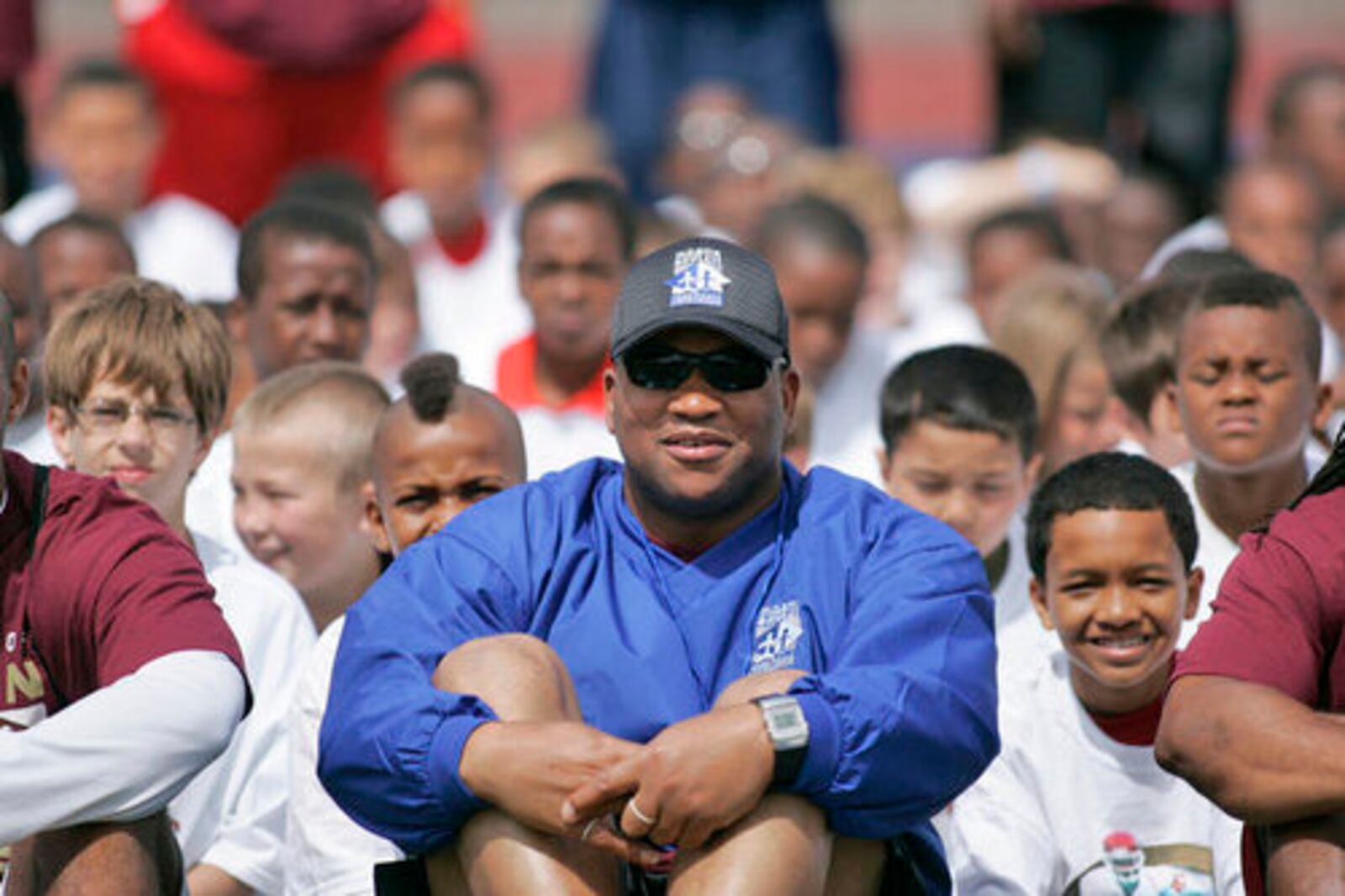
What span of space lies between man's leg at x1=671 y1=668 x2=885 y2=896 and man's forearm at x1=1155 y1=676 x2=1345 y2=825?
572mm

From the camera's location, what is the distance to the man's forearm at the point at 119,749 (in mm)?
4566

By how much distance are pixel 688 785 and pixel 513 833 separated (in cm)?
31

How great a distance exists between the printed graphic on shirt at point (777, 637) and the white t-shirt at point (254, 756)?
3.95ft

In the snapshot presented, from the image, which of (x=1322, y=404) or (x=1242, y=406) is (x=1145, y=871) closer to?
(x=1242, y=406)

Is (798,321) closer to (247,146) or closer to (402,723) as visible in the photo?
(247,146)

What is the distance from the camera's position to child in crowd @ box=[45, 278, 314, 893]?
5871mm

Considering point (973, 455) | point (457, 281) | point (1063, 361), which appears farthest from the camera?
point (457, 281)

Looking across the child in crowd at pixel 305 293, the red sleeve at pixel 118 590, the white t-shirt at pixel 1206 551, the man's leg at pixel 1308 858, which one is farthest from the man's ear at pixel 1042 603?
the child in crowd at pixel 305 293

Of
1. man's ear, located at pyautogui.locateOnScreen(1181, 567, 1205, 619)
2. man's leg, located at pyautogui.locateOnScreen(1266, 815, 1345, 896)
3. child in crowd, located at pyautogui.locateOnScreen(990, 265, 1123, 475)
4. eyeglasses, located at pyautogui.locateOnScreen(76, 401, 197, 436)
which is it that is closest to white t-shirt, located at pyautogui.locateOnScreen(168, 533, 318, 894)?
eyeglasses, located at pyautogui.locateOnScreen(76, 401, 197, 436)

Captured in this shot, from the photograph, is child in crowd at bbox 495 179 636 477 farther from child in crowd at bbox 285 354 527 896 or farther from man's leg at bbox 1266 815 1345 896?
man's leg at bbox 1266 815 1345 896

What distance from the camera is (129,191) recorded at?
34.6 ft

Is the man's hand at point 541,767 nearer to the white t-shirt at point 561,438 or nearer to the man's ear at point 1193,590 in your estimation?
the man's ear at point 1193,590

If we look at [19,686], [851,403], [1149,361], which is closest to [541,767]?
[19,686]

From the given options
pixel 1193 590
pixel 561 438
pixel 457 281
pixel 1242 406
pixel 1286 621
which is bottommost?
pixel 1286 621
